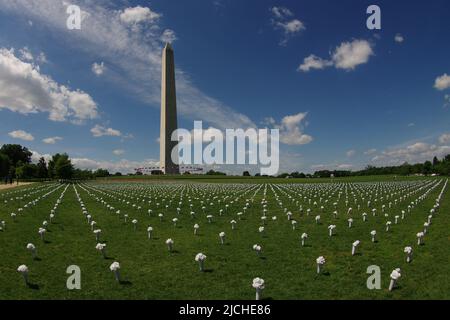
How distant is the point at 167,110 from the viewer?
84.7m

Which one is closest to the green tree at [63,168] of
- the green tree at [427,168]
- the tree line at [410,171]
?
the tree line at [410,171]

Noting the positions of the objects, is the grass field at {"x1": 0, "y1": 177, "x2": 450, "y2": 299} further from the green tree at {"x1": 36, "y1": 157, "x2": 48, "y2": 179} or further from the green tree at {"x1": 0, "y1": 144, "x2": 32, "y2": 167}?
the green tree at {"x1": 0, "y1": 144, "x2": 32, "y2": 167}

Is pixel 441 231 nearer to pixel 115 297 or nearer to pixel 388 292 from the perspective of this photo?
pixel 388 292

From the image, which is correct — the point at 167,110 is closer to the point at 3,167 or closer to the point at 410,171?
the point at 3,167

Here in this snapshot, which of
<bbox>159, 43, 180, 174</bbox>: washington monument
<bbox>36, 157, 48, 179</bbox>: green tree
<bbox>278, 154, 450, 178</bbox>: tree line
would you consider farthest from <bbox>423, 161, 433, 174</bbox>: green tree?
<bbox>36, 157, 48, 179</bbox>: green tree

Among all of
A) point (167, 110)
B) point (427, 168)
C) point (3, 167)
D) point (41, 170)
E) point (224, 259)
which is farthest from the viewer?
point (427, 168)

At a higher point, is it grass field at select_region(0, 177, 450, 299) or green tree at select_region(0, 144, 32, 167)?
green tree at select_region(0, 144, 32, 167)

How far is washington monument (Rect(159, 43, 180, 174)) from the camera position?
272ft

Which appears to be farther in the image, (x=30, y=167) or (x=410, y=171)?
(x=410, y=171)

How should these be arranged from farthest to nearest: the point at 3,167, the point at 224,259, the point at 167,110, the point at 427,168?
1. the point at 427,168
2. the point at 3,167
3. the point at 167,110
4. the point at 224,259

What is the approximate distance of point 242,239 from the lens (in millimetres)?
12734

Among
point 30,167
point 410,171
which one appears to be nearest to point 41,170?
point 30,167
